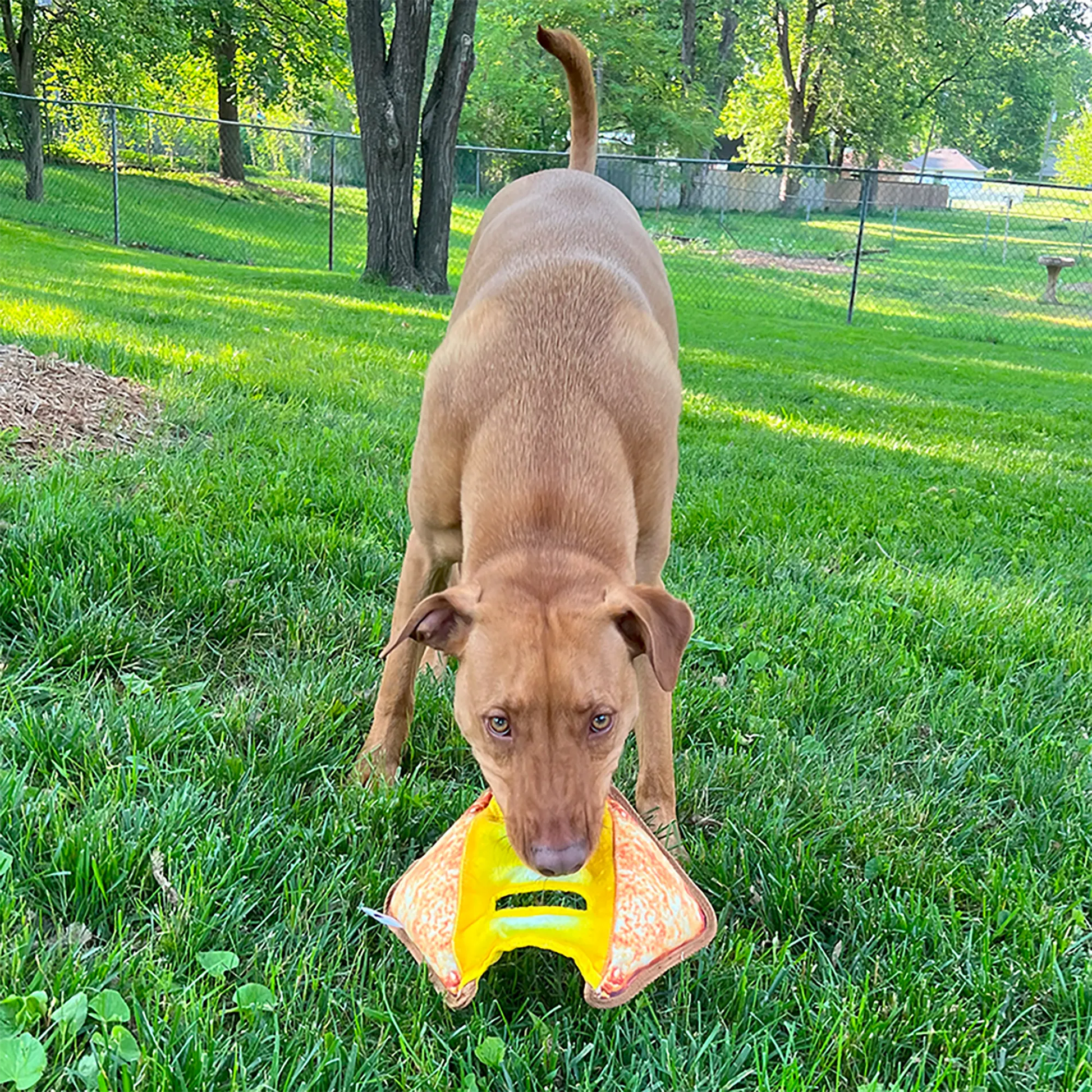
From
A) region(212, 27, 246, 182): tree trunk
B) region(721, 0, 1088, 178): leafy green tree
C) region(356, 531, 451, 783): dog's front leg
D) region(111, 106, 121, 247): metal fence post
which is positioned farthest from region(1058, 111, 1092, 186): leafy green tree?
region(356, 531, 451, 783): dog's front leg

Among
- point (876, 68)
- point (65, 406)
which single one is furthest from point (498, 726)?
point (876, 68)

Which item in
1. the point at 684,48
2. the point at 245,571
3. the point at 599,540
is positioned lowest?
the point at 245,571

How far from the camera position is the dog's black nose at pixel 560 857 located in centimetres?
196

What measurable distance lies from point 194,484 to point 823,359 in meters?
9.71

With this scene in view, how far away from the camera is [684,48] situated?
4172 centimetres

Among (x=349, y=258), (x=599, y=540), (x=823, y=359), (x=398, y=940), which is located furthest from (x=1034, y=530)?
(x=349, y=258)

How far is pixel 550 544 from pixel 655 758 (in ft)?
2.40

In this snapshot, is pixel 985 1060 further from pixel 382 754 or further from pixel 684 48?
pixel 684 48

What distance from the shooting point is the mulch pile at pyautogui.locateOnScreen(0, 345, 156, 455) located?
431 cm

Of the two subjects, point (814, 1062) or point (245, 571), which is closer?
point (814, 1062)

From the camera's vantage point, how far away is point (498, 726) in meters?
2.13

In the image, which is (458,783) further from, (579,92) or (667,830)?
(579,92)

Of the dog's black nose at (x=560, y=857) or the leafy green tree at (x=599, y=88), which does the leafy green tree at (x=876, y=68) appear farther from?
the dog's black nose at (x=560, y=857)

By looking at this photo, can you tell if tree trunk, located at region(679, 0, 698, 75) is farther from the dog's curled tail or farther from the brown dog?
the brown dog
